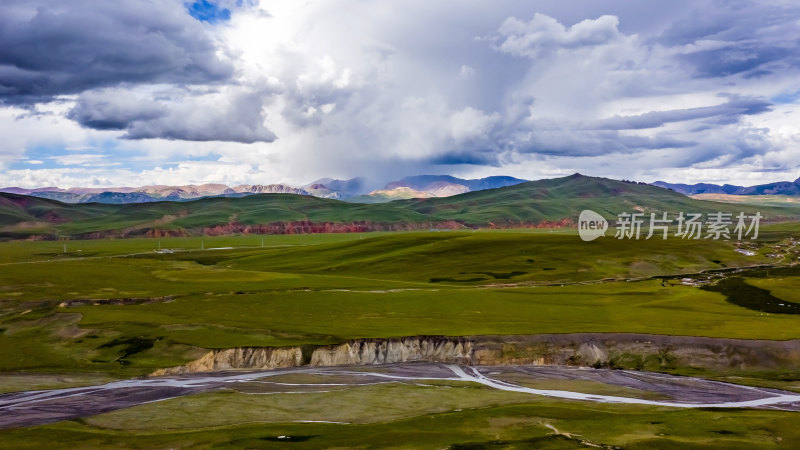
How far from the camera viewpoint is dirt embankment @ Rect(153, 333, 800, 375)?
78.6m

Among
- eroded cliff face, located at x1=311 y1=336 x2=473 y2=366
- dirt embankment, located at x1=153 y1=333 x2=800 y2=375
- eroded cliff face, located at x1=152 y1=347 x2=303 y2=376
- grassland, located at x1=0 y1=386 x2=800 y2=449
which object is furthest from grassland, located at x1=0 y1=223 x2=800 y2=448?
dirt embankment, located at x1=153 y1=333 x2=800 y2=375

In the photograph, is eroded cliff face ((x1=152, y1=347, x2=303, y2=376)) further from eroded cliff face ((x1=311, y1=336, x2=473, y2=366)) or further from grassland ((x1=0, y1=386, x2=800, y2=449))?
grassland ((x1=0, y1=386, x2=800, y2=449))

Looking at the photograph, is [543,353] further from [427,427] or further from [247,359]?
[247,359]

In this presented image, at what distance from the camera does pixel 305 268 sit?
19412cm

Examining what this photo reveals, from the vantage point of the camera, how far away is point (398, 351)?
275 ft

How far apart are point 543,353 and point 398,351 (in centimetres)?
1891

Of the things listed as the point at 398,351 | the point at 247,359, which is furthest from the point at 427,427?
the point at 247,359

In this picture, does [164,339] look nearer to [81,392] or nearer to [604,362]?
[81,392]

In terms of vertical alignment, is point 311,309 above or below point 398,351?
above

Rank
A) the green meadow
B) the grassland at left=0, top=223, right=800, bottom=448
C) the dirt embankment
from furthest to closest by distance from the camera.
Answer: the green meadow → the dirt embankment → the grassland at left=0, top=223, right=800, bottom=448

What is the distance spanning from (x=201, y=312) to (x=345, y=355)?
34.9m

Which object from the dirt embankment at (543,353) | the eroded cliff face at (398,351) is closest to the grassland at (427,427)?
the dirt embankment at (543,353)

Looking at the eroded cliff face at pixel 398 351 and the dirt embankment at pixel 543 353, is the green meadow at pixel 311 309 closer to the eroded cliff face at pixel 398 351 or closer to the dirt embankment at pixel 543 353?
the eroded cliff face at pixel 398 351

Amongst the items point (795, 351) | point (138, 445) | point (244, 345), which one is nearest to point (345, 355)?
point (244, 345)
